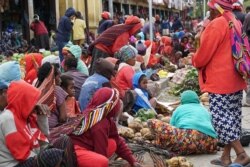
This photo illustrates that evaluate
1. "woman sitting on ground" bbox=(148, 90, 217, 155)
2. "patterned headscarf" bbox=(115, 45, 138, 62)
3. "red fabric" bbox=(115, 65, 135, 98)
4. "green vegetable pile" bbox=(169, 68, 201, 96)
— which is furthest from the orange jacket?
"green vegetable pile" bbox=(169, 68, 201, 96)

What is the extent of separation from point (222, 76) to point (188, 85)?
582 centimetres

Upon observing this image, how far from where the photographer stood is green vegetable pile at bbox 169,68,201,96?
10.9 m

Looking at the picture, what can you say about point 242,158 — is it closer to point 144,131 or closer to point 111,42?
point 144,131

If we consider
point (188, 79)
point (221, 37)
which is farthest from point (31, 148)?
point (188, 79)

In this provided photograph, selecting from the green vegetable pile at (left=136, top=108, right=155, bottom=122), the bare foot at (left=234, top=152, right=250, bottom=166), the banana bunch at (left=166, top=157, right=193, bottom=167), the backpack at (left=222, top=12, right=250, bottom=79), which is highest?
the backpack at (left=222, top=12, right=250, bottom=79)

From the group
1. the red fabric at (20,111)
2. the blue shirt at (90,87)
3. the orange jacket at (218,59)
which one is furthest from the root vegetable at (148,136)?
the red fabric at (20,111)

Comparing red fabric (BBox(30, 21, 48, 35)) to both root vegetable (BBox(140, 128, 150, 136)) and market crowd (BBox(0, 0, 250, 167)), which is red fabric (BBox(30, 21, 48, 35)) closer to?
market crowd (BBox(0, 0, 250, 167))

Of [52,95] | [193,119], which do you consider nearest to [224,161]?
[193,119]

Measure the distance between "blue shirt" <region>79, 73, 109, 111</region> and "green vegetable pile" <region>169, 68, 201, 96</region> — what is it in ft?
14.7

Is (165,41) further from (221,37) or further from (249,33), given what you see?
(221,37)

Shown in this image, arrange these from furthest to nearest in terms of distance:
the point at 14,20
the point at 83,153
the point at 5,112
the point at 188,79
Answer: the point at 14,20, the point at 188,79, the point at 83,153, the point at 5,112

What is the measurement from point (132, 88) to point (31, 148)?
13.5 ft

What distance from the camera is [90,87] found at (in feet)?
21.7

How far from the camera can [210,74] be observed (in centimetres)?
525
